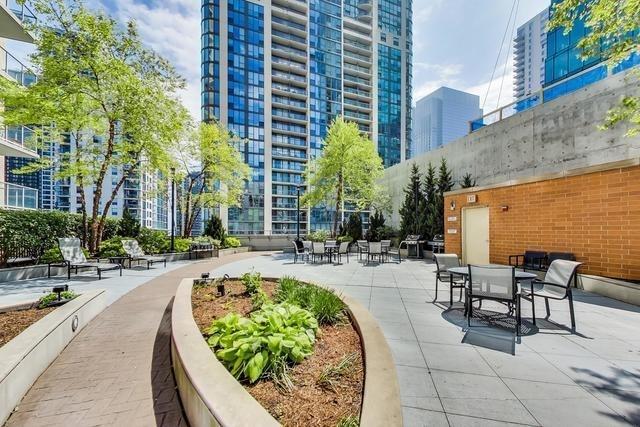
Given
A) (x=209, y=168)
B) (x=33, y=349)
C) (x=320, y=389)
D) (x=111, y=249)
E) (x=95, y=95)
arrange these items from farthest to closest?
(x=209, y=168)
(x=111, y=249)
(x=95, y=95)
(x=33, y=349)
(x=320, y=389)

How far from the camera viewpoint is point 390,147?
60344 mm

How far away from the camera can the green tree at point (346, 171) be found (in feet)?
60.3

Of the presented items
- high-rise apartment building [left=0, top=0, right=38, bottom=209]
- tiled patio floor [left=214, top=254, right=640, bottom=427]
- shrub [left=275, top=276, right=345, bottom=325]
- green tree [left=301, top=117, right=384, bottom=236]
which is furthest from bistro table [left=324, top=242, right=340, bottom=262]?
high-rise apartment building [left=0, top=0, right=38, bottom=209]

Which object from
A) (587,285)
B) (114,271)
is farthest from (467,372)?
(114,271)

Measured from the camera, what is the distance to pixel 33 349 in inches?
109

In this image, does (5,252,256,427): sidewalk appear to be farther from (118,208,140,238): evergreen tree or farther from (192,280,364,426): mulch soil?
(118,208,140,238): evergreen tree

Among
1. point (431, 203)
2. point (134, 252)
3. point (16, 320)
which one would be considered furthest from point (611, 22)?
point (134, 252)

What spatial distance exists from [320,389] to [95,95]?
40.1 feet

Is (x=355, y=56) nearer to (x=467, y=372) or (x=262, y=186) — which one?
(x=262, y=186)

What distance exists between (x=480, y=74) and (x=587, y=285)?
13.2 metres

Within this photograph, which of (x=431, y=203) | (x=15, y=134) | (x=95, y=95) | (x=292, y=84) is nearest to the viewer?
(x=95, y=95)

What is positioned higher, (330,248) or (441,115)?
(441,115)

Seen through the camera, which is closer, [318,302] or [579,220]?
[318,302]

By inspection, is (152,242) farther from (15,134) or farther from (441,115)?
(441,115)
